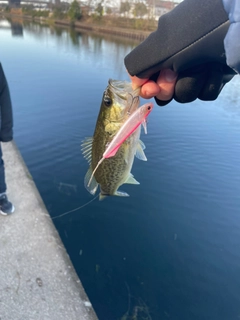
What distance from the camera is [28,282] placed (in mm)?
2623

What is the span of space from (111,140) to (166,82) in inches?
15.9

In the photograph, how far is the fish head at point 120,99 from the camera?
1.37m

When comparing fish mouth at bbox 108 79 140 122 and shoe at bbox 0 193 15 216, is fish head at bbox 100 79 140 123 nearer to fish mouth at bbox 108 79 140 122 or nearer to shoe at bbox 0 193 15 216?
fish mouth at bbox 108 79 140 122

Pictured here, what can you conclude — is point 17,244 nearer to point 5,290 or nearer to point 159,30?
point 5,290

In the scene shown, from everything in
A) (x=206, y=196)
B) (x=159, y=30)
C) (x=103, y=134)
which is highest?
(x=159, y=30)

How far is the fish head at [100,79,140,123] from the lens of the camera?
1.37 metres

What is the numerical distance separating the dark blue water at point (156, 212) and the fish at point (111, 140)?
2134 millimetres

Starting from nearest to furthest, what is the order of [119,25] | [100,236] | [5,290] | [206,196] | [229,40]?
[229,40] < [5,290] < [100,236] < [206,196] < [119,25]

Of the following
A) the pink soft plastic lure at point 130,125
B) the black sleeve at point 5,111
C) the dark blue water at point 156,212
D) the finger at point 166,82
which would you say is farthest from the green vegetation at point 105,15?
the pink soft plastic lure at point 130,125

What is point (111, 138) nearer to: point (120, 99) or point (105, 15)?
point (120, 99)

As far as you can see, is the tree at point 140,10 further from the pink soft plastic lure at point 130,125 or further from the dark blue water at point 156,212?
the pink soft plastic lure at point 130,125

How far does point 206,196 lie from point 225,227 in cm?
87

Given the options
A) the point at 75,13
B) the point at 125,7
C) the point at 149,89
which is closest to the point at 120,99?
the point at 149,89

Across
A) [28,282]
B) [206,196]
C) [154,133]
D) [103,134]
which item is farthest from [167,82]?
[154,133]
